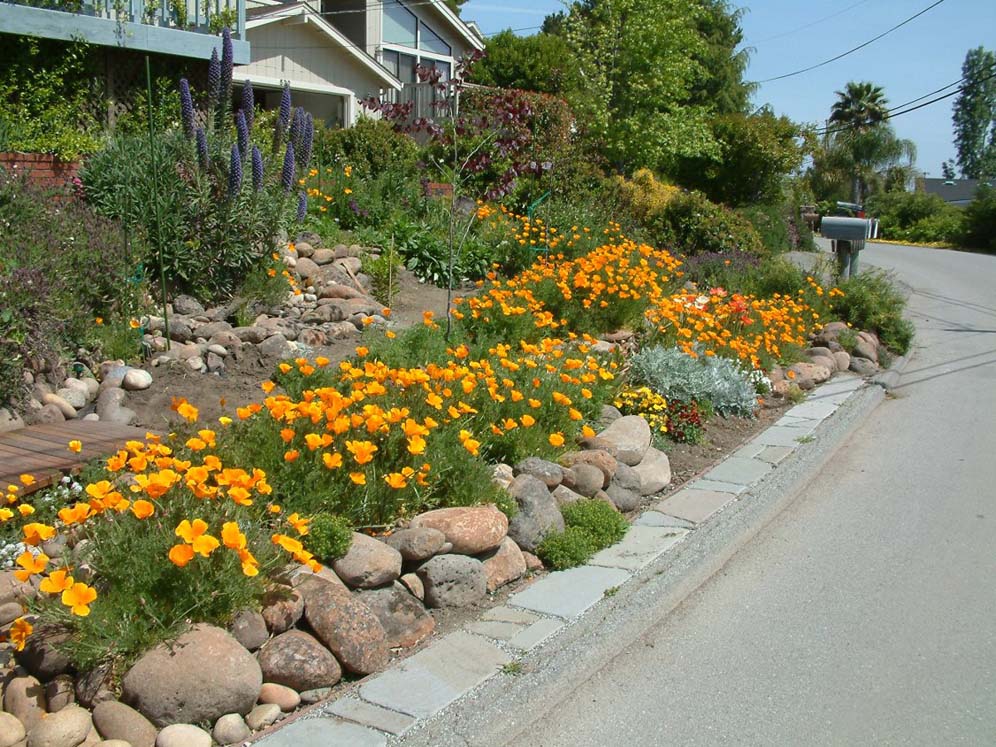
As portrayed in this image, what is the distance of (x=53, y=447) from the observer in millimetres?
5523

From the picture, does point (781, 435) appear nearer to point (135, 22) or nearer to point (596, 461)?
point (596, 461)

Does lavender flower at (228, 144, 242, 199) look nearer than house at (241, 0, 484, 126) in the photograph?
Yes

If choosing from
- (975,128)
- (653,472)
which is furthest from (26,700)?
(975,128)

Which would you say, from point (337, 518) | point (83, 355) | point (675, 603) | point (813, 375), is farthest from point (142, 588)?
point (813, 375)

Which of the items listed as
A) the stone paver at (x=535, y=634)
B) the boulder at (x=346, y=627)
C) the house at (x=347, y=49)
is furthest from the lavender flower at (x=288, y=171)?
the house at (x=347, y=49)

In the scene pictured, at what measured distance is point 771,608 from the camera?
16.9 feet

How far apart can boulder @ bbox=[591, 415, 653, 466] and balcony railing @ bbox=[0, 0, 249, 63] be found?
836 centimetres

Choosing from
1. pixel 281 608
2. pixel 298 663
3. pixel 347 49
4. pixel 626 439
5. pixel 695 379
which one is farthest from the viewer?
pixel 347 49

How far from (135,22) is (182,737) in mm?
11020

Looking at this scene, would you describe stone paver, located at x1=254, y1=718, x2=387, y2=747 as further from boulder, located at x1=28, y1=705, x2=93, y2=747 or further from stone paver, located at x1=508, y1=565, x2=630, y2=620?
stone paver, located at x1=508, y1=565, x2=630, y2=620

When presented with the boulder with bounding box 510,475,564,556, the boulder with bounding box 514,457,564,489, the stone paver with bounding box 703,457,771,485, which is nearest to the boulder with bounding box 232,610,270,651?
the boulder with bounding box 510,475,564,556

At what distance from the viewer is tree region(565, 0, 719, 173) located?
65.3ft

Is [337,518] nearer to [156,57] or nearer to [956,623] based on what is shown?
[956,623]

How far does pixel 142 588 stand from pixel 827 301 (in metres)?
10.7
